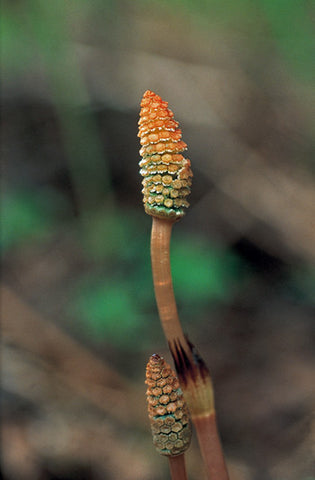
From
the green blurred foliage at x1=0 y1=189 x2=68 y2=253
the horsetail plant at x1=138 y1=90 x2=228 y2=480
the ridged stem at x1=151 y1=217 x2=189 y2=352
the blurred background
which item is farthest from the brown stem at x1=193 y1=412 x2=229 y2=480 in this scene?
the green blurred foliage at x1=0 y1=189 x2=68 y2=253

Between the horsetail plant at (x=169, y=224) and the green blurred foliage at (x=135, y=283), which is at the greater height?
the green blurred foliage at (x=135, y=283)

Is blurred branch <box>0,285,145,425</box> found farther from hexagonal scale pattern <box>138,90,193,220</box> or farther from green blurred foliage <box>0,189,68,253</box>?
hexagonal scale pattern <box>138,90,193,220</box>

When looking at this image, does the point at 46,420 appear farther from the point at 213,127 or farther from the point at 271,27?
the point at 271,27

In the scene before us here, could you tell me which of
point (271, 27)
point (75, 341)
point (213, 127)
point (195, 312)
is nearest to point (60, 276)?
point (75, 341)

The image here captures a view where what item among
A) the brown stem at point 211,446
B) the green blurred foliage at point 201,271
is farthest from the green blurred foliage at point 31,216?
the brown stem at point 211,446

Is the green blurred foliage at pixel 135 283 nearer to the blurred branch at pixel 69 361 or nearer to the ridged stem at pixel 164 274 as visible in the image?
the blurred branch at pixel 69 361
